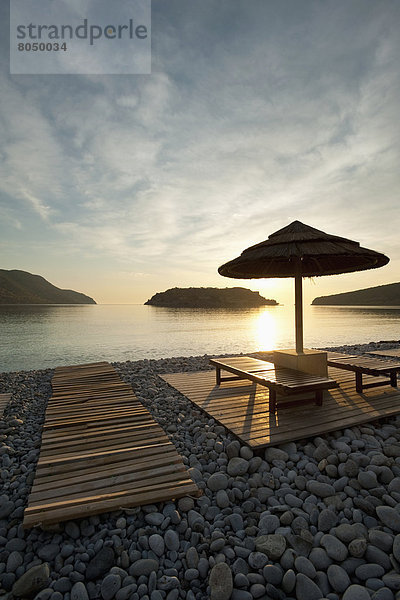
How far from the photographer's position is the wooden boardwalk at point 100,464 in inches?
111

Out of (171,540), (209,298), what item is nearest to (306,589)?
(171,540)

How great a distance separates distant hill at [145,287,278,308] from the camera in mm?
131875

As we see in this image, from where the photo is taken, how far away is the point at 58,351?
2127cm

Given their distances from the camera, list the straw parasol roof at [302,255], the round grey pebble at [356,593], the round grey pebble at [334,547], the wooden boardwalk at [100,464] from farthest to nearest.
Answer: the straw parasol roof at [302,255] → the wooden boardwalk at [100,464] → the round grey pebble at [334,547] → the round grey pebble at [356,593]

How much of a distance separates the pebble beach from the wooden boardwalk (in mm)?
129

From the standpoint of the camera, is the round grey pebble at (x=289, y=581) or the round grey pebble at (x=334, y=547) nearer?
the round grey pebble at (x=289, y=581)

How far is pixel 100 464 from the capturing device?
11.4ft

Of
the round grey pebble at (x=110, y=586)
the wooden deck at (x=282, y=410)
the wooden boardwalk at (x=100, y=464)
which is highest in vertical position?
the wooden deck at (x=282, y=410)

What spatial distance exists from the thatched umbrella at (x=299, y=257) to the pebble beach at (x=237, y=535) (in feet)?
9.42

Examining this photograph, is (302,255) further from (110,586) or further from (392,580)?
(110,586)

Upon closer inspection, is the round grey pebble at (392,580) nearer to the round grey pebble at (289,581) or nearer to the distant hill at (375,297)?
the round grey pebble at (289,581)

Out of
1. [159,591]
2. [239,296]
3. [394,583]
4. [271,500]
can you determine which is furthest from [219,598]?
[239,296]

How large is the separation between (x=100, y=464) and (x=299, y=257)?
4.63m

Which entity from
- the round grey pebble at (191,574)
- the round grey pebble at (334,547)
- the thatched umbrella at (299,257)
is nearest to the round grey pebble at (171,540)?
the round grey pebble at (191,574)
